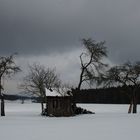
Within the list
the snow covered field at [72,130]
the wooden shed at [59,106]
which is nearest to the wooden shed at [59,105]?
the wooden shed at [59,106]

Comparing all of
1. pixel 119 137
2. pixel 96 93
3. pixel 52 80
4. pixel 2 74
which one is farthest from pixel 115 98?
pixel 119 137

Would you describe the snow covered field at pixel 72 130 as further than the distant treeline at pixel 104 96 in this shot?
No

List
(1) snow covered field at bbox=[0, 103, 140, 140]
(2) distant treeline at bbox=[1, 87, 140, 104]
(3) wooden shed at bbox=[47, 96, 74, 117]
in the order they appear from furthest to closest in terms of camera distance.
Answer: (2) distant treeline at bbox=[1, 87, 140, 104] < (3) wooden shed at bbox=[47, 96, 74, 117] < (1) snow covered field at bbox=[0, 103, 140, 140]

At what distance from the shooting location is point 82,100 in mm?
167750

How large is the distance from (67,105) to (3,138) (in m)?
31.2

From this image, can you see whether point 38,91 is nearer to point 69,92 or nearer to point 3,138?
point 69,92

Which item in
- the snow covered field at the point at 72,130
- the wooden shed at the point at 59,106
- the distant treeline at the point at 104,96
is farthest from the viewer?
the distant treeline at the point at 104,96

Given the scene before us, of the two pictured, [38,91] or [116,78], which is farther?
[38,91]

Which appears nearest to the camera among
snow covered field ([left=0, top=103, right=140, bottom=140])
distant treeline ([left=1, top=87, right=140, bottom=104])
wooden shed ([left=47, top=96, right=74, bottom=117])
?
snow covered field ([left=0, top=103, right=140, bottom=140])

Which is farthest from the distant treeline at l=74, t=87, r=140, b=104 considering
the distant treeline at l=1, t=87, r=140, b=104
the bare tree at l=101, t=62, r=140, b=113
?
the bare tree at l=101, t=62, r=140, b=113

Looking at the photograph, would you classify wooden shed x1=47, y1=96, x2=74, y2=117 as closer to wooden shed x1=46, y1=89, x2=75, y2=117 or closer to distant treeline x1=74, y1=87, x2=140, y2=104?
wooden shed x1=46, y1=89, x2=75, y2=117

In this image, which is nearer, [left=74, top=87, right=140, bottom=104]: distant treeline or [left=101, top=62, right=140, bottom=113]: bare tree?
[left=101, top=62, right=140, bottom=113]: bare tree

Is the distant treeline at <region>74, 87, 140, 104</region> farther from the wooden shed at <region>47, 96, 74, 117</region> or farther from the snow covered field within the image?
the snow covered field

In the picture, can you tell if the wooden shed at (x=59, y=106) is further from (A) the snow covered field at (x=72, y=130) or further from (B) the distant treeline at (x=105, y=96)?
(B) the distant treeline at (x=105, y=96)
